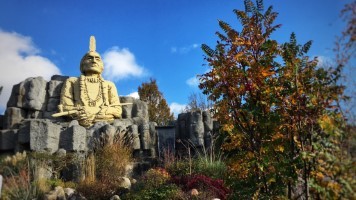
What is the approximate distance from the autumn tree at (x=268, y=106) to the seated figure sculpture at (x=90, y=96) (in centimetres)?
1025

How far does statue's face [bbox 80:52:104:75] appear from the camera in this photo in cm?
1577

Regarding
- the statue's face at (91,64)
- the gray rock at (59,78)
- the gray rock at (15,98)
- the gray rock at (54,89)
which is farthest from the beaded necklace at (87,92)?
the gray rock at (15,98)

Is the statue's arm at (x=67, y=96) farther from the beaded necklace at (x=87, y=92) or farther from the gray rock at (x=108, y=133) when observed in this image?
the gray rock at (x=108, y=133)

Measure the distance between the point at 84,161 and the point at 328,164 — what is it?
26.2 ft

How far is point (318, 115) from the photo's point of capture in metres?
3.58

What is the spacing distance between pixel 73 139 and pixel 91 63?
4752 mm

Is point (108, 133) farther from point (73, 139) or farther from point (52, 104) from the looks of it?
point (52, 104)

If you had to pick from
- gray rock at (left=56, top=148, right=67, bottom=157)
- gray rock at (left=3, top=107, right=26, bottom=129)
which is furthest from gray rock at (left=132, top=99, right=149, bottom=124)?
gray rock at (left=56, top=148, right=67, bottom=157)

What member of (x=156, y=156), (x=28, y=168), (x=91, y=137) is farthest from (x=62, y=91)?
(x=28, y=168)

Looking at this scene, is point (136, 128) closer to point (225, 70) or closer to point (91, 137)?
point (91, 137)

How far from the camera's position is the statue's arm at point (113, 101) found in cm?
1494

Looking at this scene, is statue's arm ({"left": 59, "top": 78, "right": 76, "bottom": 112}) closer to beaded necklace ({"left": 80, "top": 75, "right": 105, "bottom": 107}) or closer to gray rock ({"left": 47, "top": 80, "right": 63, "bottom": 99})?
beaded necklace ({"left": 80, "top": 75, "right": 105, "bottom": 107})

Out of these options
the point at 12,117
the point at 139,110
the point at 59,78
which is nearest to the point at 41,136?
the point at 12,117

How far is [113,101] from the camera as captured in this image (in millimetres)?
15570
